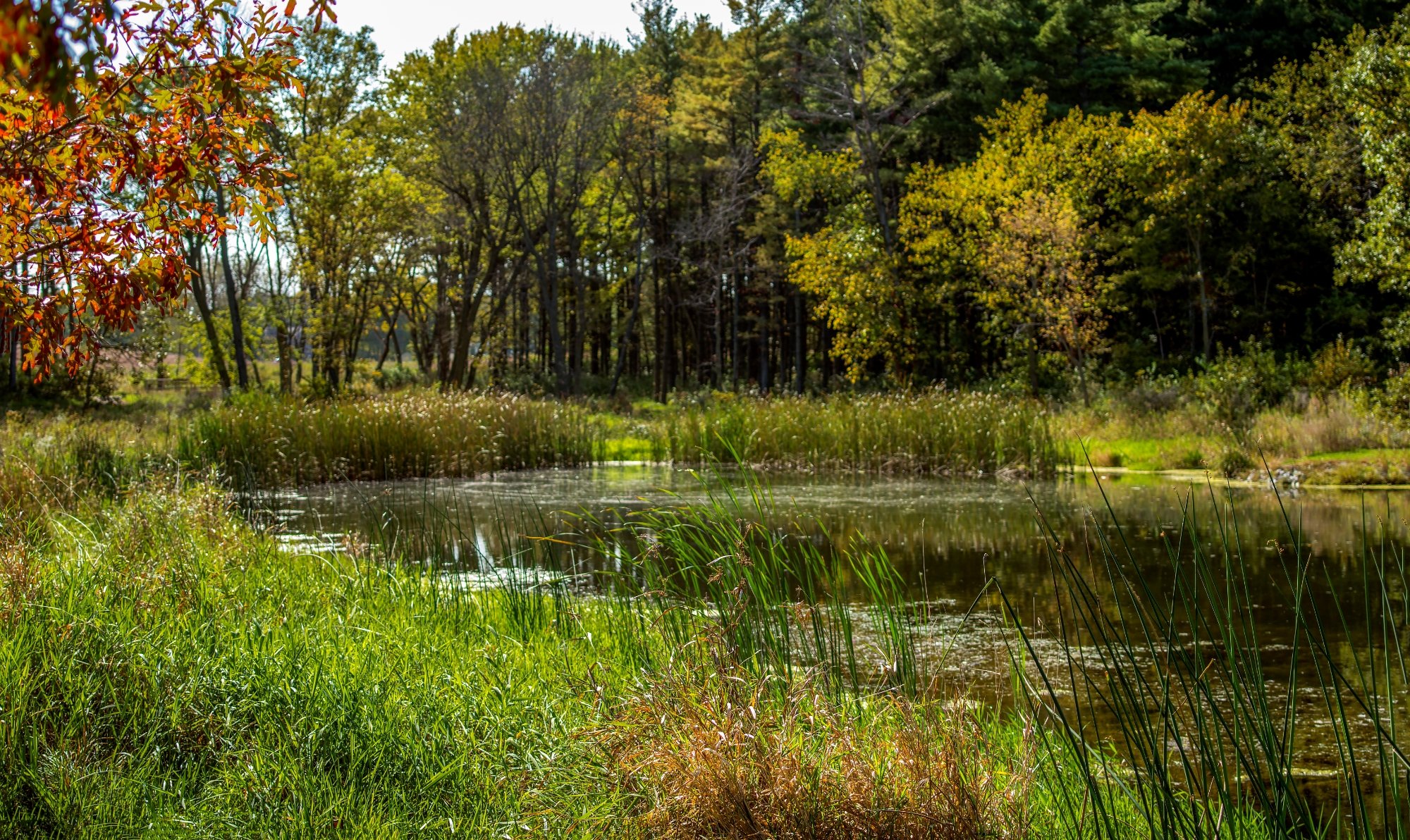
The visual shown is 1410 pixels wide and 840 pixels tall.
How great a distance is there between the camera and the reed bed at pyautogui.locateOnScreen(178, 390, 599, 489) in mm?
12953

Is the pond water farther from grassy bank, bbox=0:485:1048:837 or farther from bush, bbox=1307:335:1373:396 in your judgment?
bush, bbox=1307:335:1373:396

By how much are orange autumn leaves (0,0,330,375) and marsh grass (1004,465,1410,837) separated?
8.66 ft

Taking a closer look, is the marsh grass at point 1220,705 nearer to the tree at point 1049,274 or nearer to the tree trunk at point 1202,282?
the tree at point 1049,274

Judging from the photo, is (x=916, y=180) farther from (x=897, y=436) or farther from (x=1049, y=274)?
(x=897, y=436)

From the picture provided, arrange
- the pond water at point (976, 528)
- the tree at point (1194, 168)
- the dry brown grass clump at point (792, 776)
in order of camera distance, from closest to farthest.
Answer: the dry brown grass clump at point (792, 776), the pond water at point (976, 528), the tree at point (1194, 168)

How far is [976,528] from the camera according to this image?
9867 millimetres

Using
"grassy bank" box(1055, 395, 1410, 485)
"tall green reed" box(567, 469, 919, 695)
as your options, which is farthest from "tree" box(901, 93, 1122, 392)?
"tall green reed" box(567, 469, 919, 695)

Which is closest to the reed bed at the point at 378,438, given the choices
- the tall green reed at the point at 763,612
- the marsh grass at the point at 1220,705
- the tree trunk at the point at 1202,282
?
the tall green reed at the point at 763,612

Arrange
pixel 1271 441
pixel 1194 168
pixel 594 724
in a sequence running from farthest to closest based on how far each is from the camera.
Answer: pixel 1194 168 < pixel 1271 441 < pixel 594 724

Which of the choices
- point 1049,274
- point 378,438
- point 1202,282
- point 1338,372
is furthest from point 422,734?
point 1202,282

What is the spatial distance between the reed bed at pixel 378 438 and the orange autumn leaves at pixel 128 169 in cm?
807

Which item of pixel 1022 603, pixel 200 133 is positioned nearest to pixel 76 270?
pixel 200 133

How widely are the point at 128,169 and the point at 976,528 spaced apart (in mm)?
8091

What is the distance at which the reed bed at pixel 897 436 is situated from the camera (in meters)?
14.7
